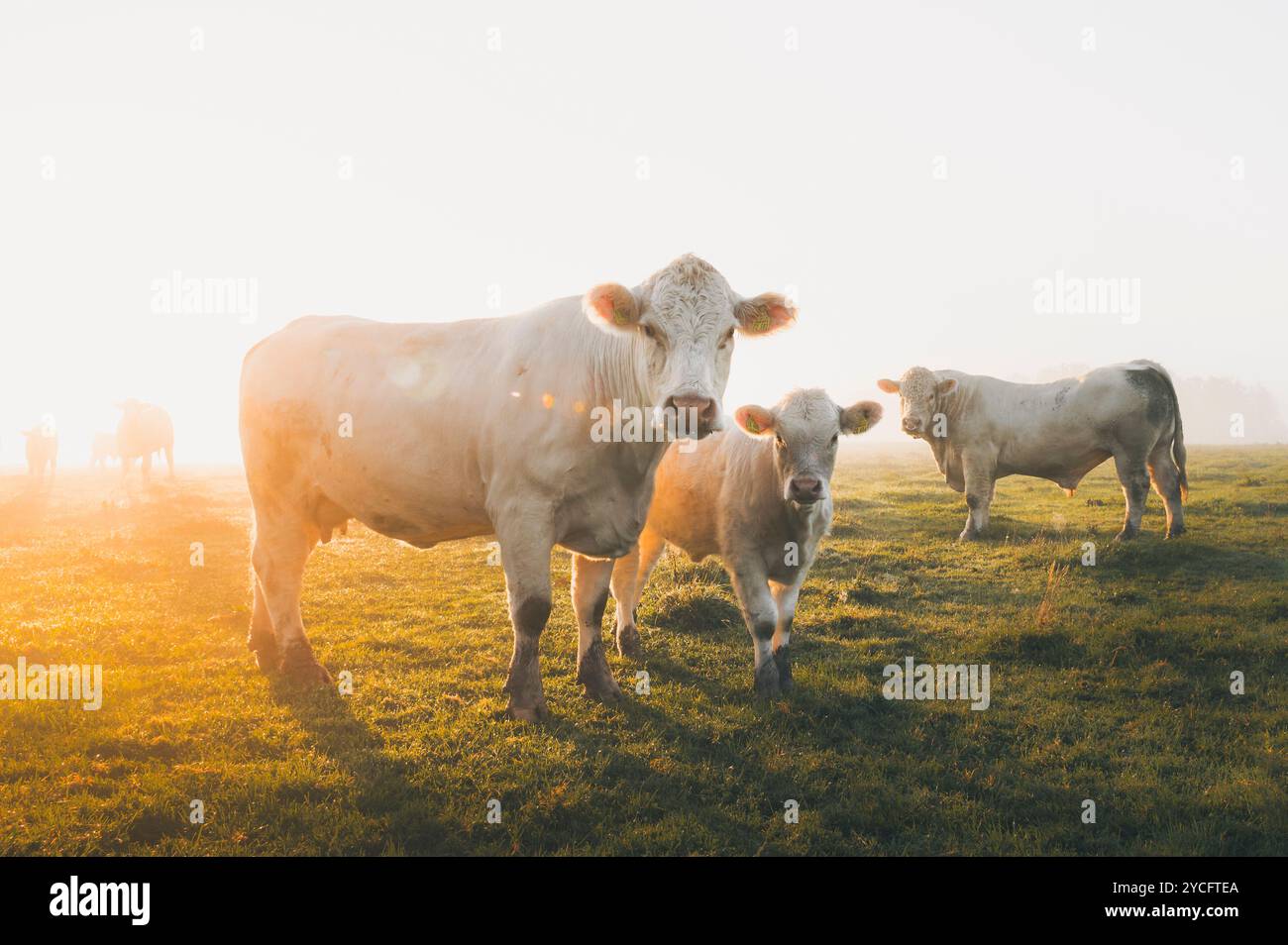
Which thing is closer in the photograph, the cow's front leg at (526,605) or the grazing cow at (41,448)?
the cow's front leg at (526,605)

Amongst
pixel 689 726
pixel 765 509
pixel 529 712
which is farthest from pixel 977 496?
pixel 529 712

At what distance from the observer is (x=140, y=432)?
26.3 m

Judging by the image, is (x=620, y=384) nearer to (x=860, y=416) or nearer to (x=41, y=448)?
(x=860, y=416)

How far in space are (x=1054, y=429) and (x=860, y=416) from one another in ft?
29.7

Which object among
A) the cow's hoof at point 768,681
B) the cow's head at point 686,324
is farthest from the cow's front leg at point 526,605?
the cow's hoof at point 768,681

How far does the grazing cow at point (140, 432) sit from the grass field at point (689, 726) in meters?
16.7

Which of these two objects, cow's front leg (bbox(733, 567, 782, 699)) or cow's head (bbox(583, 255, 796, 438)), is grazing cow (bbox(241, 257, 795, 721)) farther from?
cow's front leg (bbox(733, 567, 782, 699))

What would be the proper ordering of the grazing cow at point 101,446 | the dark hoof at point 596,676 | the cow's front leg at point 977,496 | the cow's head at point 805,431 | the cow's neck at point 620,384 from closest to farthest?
the cow's neck at point 620,384, the cow's head at point 805,431, the dark hoof at point 596,676, the cow's front leg at point 977,496, the grazing cow at point 101,446

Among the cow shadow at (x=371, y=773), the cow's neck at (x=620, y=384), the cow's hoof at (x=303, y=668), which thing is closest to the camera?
the cow shadow at (x=371, y=773)

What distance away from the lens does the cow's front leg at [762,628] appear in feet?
22.2

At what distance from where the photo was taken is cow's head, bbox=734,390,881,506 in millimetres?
6625

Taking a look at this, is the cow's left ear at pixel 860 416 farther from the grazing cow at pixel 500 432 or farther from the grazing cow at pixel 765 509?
the grazing cow at pixel 500 432
